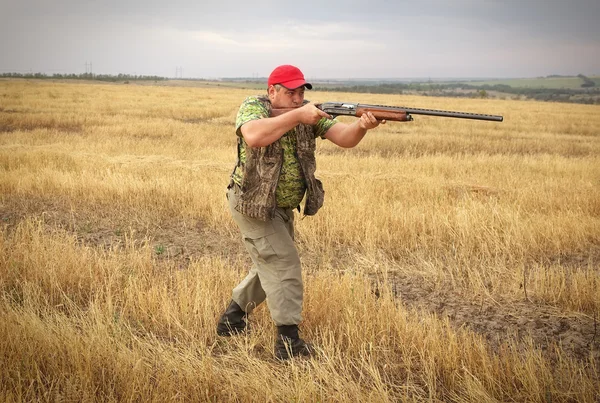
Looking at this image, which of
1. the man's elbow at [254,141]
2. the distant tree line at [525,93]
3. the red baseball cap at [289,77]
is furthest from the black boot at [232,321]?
the distant tree line at [525,93]

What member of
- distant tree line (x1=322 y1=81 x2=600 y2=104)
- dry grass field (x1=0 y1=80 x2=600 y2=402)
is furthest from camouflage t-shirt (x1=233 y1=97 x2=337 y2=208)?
distant tree line (x1=322 y1=81 x2=600 y2=104)

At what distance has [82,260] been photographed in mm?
4926

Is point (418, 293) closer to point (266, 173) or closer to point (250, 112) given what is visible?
point (266, 173)

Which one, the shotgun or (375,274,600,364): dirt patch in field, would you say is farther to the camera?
(375,274,600,364): dirt patch in field

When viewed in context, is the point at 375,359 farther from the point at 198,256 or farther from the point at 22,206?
the point at 22,206

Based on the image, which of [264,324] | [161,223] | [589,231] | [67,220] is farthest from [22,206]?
[589,231]

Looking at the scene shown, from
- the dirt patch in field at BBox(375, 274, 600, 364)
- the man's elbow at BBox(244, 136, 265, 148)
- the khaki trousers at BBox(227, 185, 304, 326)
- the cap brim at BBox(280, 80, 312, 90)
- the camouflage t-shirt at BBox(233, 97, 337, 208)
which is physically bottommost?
the dirt patch in field at BBox(375, 274, 600, 364)

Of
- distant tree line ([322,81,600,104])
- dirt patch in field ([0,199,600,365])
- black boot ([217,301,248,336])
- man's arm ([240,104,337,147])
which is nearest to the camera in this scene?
man's arm ([240,104,337,147])

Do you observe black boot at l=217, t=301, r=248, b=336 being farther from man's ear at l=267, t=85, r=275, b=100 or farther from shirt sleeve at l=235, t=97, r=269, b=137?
man's ear at l=267, t=85, r=275, b=100

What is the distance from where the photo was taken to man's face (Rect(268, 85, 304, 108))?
11.3 feet

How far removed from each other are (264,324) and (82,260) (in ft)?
6.74

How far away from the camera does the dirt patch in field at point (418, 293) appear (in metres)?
4.02

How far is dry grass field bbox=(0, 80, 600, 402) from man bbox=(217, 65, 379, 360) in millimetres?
362

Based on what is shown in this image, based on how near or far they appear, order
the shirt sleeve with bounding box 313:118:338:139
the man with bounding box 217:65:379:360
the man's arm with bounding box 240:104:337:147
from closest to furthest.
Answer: the man's arm with bounding box 240:104:337:147, the man with bounding box 217:65:379:360, the shirt sleeve with bounding box 313:118:338:139
